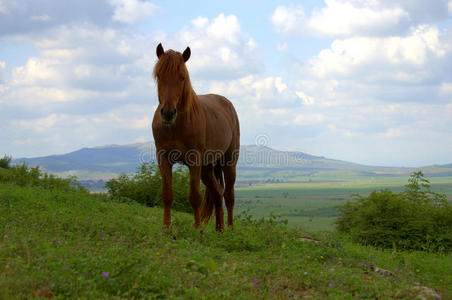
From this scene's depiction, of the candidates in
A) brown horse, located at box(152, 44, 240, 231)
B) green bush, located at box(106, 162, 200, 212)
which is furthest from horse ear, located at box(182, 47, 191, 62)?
green bush, located at box(106, 162, 200, 212)

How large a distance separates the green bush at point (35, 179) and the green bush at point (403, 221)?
11.7 meters

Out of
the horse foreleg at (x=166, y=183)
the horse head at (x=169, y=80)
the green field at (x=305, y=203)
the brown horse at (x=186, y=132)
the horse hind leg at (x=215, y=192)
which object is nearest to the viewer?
the horse head at (x=169, y=80)

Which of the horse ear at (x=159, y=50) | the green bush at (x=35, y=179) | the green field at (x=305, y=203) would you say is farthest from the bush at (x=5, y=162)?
the horse ear at (x=159, y=50)

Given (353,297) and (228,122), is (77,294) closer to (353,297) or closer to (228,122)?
(353,297)

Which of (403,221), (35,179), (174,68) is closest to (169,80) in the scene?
(174,68)

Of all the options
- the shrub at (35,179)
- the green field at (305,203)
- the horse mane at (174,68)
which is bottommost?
the green field at (305,203)

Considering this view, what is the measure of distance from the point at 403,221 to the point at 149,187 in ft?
39.8

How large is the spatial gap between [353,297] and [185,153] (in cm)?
400

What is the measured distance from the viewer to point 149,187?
20375 millimetres

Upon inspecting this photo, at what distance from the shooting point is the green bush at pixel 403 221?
42.4 ft

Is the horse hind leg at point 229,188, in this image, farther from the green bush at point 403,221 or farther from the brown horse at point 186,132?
the green bush at point 403,221

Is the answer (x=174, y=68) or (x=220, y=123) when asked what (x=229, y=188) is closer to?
(x=220, y=123)

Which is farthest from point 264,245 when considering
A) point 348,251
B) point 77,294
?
point 77,294

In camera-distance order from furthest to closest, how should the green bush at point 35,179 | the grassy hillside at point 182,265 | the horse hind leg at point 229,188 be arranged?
the green bush at point 35,179 → the horse hind leg at point 229,188 → the grassy hillside at point 182,265
